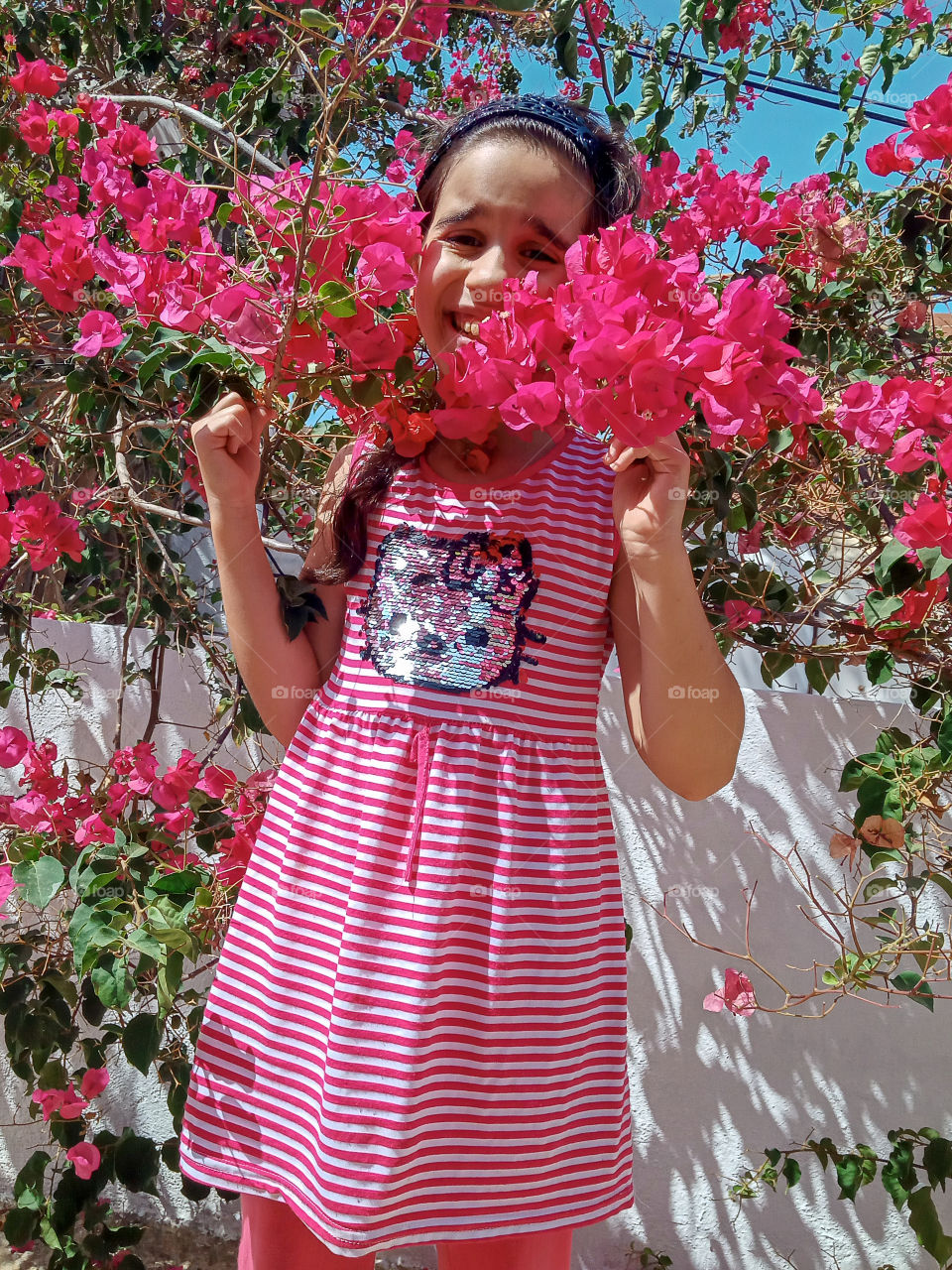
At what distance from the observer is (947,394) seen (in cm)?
111

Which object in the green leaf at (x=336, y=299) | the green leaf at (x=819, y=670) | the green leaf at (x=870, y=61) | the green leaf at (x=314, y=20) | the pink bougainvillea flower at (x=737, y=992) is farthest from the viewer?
the green leaf at (x=870, y=61)

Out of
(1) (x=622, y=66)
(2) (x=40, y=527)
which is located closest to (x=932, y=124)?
(1) (x=622, y=66)

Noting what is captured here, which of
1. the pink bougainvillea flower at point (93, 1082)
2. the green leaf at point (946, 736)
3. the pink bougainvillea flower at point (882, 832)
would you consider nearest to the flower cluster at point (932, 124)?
the green leaf at point (946, 736)

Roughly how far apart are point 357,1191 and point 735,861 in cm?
122

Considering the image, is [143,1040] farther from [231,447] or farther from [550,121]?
[550,121]

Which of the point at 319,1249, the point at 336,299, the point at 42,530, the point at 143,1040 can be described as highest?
the point at 42,530

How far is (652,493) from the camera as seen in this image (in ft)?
2.89

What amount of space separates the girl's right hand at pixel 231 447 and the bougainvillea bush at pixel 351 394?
36mm

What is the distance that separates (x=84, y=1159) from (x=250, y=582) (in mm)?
967

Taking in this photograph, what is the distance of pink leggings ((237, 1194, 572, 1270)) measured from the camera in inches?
38.5

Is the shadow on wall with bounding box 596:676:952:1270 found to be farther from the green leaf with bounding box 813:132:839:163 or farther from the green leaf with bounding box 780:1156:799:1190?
the green leaf with bounding box 813:132:839:163

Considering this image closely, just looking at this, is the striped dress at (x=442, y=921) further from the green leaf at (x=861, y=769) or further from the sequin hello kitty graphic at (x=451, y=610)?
the green leaf at (x=861, y=769)

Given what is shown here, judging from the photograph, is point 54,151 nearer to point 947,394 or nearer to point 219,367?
point 219,367

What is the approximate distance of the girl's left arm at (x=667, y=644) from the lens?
89 cm
